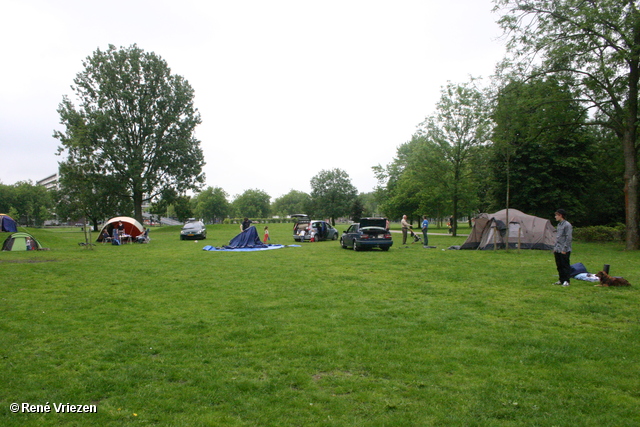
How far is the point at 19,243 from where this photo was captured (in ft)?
63.1

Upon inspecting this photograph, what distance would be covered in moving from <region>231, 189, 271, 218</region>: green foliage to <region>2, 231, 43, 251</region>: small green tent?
88.3m

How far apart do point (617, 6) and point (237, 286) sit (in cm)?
2012

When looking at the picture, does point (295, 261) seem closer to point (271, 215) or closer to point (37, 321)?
point (37, 321)

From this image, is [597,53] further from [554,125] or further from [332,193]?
[332,193]

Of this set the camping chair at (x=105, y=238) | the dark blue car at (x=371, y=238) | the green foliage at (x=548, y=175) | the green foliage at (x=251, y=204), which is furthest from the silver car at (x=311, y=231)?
the green foliage at (x=251, y=204)

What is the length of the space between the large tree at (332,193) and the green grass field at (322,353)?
63.7 meters

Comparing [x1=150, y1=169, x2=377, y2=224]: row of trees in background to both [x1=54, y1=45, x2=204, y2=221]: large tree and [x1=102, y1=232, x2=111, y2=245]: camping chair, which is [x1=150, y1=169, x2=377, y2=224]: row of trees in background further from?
[x1=102, y1=232, x2=111, y2=245]: camping chair

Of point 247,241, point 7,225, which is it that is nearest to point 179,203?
point 7,225

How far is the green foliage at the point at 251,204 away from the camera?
10912 cm

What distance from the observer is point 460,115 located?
99.7 feet

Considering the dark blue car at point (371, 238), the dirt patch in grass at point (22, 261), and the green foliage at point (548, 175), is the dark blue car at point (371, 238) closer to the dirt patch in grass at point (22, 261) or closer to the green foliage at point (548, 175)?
the green foliage at point (548, 175)

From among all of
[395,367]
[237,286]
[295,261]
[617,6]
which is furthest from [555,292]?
[617,6]

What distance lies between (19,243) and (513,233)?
24.4m

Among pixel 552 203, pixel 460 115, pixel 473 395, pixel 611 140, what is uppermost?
pixel 460 115
